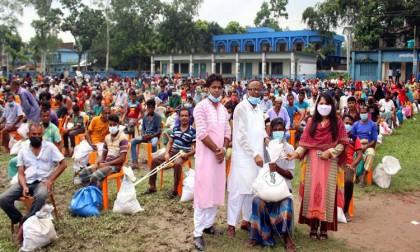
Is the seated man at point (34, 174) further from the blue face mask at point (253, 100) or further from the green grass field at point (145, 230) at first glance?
the blue face mask at point (253, 100)

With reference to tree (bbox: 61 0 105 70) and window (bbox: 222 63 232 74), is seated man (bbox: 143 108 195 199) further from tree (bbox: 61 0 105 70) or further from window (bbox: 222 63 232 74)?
tree (bbox: 61 0 105 70)

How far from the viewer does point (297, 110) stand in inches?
377

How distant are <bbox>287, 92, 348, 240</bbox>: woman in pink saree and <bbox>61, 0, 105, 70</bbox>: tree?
140 ft

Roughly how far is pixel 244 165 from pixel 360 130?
2990 mm

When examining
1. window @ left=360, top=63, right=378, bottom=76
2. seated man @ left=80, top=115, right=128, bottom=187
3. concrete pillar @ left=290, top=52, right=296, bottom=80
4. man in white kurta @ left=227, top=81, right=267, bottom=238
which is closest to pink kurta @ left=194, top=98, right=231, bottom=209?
man in white kurta @ left=227, top=81, right=267, bottom=238

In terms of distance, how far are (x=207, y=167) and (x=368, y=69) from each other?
30593 mm

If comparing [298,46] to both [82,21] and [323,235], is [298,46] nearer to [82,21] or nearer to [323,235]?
[82,21]

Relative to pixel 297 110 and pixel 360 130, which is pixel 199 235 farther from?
pixel 297 110

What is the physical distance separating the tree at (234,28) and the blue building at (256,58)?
273 centimetres

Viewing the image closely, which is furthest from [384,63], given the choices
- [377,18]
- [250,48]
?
[250,48]

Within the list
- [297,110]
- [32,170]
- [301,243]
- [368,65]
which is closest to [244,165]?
[301,243]

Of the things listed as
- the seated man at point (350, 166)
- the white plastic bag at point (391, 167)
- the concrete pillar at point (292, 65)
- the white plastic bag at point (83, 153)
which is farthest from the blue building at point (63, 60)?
the seated man at point (350, 166)

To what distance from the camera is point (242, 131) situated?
4328 mm

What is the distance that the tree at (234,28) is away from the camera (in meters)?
50.4
